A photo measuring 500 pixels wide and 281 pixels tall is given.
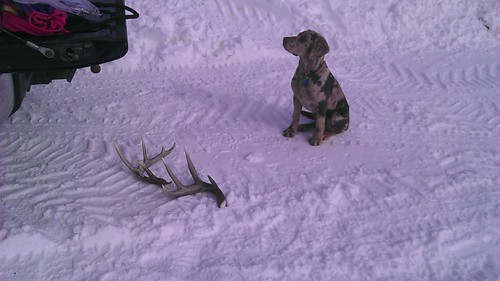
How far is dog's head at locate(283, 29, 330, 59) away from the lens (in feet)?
13.6

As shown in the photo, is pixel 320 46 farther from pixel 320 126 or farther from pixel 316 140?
pixel 316 140

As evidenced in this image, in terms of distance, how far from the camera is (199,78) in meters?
5.64

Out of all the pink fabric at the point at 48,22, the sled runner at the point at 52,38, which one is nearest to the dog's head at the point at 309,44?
the sled runner at the point at 52,38

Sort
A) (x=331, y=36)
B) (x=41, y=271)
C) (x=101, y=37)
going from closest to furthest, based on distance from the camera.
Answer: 1. (x=41, y=271)
2. (x=101, y=37)
3. (x=331, y=36)

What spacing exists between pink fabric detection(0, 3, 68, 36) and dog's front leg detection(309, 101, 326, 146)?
2193 millimetres

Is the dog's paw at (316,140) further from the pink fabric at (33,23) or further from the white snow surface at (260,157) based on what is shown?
the pink fabric at (33,23)

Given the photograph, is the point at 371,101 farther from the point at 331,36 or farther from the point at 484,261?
the point at 484,261

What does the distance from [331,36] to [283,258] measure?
374 cm

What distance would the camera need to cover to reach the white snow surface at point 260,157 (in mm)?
3479

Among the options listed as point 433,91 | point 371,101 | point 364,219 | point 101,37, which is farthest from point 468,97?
point 101,37

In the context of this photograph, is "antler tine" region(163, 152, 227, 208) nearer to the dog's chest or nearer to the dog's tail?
the dog's chest

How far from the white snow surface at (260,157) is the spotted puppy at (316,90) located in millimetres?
165

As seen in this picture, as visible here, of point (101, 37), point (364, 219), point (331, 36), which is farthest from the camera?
point (331, 36)

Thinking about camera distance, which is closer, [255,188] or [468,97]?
[255,188]
